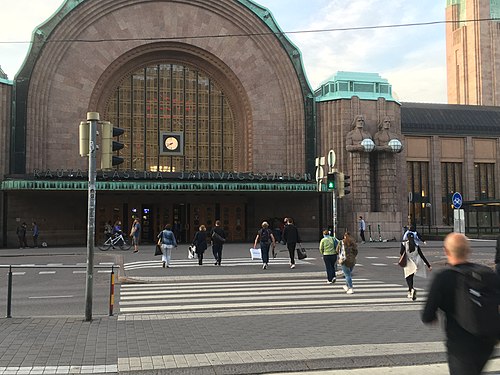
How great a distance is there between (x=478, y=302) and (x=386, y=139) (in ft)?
120

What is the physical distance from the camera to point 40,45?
118 feet

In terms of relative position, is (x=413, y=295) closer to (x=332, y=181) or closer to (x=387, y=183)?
(x=332, y=181)

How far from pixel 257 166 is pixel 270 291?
26369mm

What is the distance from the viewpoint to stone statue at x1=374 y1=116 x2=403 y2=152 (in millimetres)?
38812

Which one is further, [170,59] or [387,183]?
[170,59]

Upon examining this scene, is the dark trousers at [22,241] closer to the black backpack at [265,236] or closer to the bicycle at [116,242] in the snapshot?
the bicycle at [116,242]

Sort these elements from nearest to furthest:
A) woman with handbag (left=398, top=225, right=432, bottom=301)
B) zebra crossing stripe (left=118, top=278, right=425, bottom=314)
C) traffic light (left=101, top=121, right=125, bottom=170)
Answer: traffic light (left=101, top=121, right=125, bottom=170) < zebra crossing stripe (left=118, top=278, right=425, bottom=314) < woman with handbag (left=398, top=225, right=432, bottom=301)

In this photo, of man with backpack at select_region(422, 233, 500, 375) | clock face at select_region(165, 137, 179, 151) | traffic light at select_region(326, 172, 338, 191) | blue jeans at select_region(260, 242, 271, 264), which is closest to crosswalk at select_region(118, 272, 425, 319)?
blue jeans at select_region(260, 242, 271, 264)

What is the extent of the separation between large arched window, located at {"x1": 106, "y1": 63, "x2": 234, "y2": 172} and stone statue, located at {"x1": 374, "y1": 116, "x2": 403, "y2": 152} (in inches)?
452

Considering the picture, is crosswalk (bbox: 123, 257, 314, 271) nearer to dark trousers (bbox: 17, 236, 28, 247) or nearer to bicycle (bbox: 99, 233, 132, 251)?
bicycle (bbox: 99, 233, 132, 251)

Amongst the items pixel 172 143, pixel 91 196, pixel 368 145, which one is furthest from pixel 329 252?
pixel 172 143

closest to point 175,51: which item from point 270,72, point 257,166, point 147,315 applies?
point 270,72

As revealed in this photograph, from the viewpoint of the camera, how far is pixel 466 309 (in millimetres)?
4121

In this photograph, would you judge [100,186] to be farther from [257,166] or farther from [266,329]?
[266,329]
